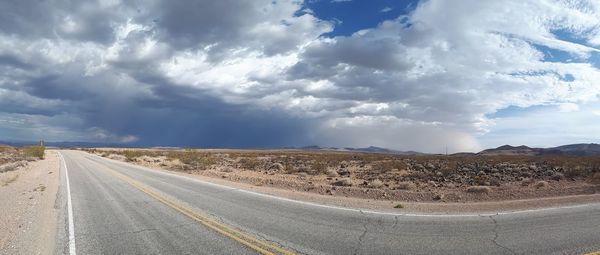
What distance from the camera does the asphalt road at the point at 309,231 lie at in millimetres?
7453

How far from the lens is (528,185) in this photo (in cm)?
1866

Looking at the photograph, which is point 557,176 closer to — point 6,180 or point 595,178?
point 595,178

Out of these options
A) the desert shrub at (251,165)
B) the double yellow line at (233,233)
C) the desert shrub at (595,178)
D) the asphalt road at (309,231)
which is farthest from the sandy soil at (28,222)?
the desert shrub at (595,178)

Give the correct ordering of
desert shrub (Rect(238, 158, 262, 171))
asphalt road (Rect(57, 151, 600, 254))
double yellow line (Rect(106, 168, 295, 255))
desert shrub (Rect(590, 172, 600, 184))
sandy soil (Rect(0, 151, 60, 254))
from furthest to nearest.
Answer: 1. desert shrub (Rect(238, 158, 262, 171))
2. desert shrub (Rect(590, 172, 600, 184))
3. sandy soil (Rect(0, 151, 60, 254))
4. asphalt road (Rect(57, 151, 600, 254))
5. double yellow line (Rect(106, 168, 295, 255))

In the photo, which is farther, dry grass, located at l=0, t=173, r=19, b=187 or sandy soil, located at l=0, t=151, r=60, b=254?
dry grass, located at l=0, t=173, r=19, b=187

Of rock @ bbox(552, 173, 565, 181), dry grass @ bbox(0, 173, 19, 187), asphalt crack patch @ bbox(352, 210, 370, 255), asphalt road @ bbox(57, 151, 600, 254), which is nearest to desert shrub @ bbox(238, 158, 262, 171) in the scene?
dry grass @ bbox(0, 173, 19, 187)

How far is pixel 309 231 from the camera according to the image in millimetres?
8766

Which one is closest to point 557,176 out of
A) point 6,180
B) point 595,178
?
point 595,178

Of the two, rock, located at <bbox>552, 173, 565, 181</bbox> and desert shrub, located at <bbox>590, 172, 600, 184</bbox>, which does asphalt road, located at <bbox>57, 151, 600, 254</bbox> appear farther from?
rock, located at <bbox>552, 173, 565, 181</bbox>

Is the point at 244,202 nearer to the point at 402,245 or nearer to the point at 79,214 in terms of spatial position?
the point at 79,214

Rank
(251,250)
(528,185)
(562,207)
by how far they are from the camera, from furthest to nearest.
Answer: (528,185)
(562,207)
(251,250)

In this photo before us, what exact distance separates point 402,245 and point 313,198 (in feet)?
22.9

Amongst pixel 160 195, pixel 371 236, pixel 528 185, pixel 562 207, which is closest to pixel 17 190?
pixel 160 195

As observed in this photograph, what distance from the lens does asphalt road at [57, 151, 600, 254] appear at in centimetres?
745
